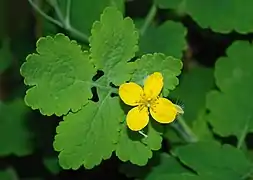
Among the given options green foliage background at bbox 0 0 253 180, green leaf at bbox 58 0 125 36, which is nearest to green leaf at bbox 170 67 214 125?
green foliage background at bbox 0 0 253 180

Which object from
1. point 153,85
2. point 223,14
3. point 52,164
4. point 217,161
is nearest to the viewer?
point 153,85

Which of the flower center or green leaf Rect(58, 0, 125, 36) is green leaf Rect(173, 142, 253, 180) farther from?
green leaf Rect(58, 0, 125, 36)

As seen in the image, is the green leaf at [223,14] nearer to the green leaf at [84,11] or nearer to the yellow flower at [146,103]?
the green leaf at [84,11]

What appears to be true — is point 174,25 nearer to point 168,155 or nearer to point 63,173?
point 168,155

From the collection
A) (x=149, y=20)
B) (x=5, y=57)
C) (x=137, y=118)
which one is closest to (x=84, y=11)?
(x=149, y=20)

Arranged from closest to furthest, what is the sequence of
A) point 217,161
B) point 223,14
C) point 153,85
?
point 153,85 < point 217,161 < point 223,14

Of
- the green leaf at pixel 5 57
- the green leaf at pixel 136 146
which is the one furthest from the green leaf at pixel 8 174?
the green leaf at pixel 136 146

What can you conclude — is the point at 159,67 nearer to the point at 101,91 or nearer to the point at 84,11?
the point at 101,91
